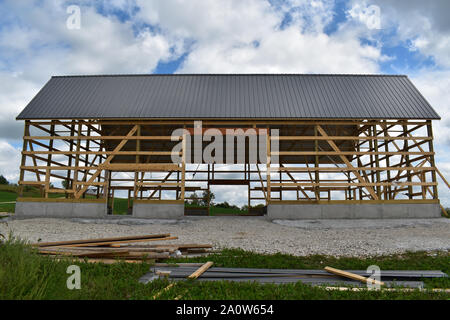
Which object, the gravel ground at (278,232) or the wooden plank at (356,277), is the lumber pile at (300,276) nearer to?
the wooden plank at (356,277)

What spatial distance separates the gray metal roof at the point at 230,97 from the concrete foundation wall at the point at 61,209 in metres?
5.07

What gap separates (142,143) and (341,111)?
13190 millimetres

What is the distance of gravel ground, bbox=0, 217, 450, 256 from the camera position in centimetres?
1138

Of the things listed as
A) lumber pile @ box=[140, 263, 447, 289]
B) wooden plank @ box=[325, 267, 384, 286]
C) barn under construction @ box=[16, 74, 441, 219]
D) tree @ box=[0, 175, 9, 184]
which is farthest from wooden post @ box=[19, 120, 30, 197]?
tree @ box=[0, 175, 9, 184]

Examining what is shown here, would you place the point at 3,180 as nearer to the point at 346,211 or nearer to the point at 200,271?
the point at 346,211

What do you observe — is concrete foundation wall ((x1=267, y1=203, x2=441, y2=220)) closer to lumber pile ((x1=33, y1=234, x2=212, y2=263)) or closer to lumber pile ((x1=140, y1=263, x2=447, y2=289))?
lumber pile ((x1=33, y1=234, x2=212, y2=263))

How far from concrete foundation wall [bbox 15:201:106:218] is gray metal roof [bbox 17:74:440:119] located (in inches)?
200

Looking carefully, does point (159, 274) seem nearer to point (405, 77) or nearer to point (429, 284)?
point (429, 284)

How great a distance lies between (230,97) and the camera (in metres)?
21.2

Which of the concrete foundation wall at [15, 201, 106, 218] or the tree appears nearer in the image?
the concrete foundation wall at [15, 201, 106, 218]

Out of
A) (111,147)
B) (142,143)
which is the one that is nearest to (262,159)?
(142,143)

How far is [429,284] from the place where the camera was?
677 centimetres

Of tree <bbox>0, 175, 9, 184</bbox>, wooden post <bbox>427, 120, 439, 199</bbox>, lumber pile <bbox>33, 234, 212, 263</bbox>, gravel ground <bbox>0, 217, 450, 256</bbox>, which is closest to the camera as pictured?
lumber pile <bbox>33, 234, 212, 263</bbox>
